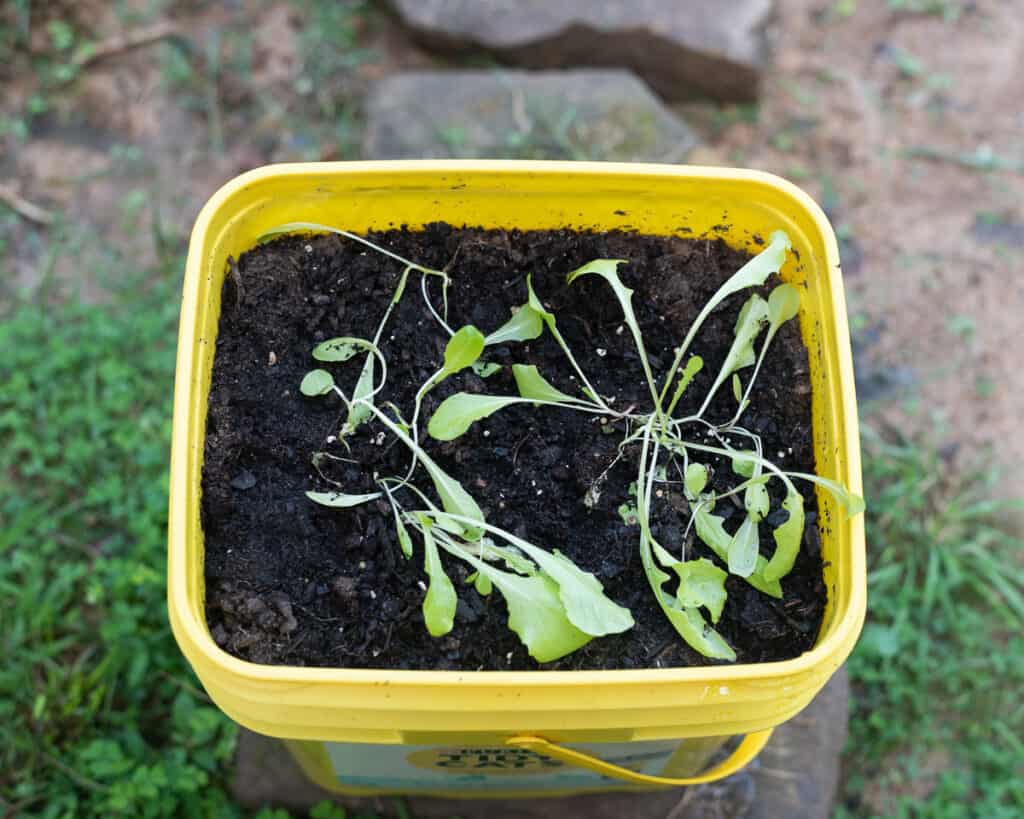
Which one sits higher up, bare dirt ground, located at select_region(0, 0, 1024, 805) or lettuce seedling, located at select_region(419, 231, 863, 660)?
lettuce seedling, located at select_region(419, 231, 863, 660)

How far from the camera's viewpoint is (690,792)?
56.6 inches

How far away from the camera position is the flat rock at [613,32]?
2.16 m

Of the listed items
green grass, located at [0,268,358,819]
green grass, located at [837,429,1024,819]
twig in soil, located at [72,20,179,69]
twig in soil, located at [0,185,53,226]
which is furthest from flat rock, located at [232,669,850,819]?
twig in soil, located at [72,20,179,69]

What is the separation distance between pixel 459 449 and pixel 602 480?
0.50 feet

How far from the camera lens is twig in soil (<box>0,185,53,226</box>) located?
6.65 ft

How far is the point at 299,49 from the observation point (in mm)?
2252

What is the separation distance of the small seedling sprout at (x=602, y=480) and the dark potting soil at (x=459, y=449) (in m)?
0.01

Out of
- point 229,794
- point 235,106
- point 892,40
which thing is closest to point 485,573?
point 229,794

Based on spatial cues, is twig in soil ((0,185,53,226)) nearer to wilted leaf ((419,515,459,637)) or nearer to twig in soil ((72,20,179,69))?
twig in soil ((72,20,179,69))

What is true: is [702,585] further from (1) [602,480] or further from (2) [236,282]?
(2) [236,282]

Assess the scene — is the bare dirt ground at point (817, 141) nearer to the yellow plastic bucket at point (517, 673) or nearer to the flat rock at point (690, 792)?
the flat rock at point (690, 792)

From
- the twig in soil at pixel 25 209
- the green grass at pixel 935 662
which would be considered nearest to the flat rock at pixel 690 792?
the green grass at pixel 935 662

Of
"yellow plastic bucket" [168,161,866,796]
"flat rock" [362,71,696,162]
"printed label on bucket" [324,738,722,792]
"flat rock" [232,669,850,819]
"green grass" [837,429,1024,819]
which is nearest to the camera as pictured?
"yellow plastic bucket" [168,161,866,796]

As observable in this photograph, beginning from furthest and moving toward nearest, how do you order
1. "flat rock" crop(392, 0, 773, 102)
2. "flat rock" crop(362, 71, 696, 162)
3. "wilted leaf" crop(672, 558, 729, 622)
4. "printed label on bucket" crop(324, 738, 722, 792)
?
"flat rock" crop(392, 0, 773, 102), "flat rock" crop(362, 71, 696, 162), "printed label on bucket" crop(324, 738, 722, 792), "wilted leaf" crop(672, 558, 729, 622)
